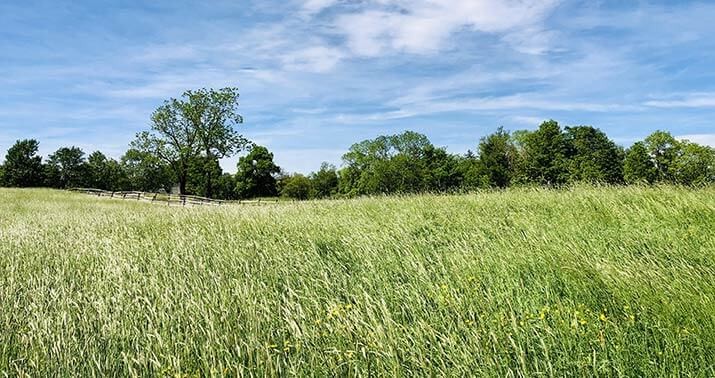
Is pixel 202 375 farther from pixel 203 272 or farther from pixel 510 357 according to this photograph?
pixel 203 272

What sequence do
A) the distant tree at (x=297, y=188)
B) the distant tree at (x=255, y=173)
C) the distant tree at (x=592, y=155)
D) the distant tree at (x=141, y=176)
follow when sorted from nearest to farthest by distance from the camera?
the distant tree at (x=592, y=155)
the distant tree at (x=255, y=173)
the distant tree at (x=297, y=188)
the distant tree at (x=141, y=176)

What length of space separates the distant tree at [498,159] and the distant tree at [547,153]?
4.58 metres

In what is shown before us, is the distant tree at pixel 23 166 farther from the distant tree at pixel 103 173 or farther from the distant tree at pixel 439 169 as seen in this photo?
the distant tree at pixel 439 169

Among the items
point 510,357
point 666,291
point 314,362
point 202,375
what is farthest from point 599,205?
point 202,375

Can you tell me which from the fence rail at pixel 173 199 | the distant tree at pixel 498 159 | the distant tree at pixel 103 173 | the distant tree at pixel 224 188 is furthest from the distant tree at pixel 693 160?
the distant tree at pixel 103 173

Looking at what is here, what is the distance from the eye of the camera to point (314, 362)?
267 centimetres

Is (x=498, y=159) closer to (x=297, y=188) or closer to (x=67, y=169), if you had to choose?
(x=297, y=188)

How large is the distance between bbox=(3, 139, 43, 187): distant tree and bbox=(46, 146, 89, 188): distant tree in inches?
81.9

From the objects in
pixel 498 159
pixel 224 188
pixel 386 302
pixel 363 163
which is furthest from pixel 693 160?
pixel 224 188

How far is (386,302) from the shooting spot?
3.71 metres

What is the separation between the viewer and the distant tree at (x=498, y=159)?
7069cm

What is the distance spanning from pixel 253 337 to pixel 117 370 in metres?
0.94

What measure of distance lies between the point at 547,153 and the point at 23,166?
308ft

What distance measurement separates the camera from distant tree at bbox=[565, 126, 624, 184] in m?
59.1
